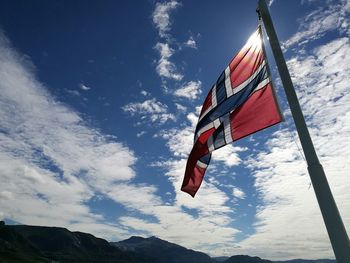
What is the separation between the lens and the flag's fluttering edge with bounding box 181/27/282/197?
504 inches

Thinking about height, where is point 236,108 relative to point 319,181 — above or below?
above

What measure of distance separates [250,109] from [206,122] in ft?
9.15

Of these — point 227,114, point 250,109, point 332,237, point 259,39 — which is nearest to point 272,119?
point 250,109

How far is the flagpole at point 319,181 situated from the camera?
9.05m

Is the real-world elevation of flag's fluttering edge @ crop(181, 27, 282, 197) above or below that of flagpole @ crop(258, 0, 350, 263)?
above

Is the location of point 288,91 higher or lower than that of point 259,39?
lower

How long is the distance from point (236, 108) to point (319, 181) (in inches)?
199

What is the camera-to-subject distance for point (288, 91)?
11008 millimetres

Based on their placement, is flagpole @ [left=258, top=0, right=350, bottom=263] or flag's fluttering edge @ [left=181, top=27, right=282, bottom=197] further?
flag's fluttering edge @ [left=181, top=27, right=282, bottom=197]

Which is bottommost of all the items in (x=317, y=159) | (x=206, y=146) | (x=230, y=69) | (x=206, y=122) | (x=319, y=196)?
(x=319, y=196)

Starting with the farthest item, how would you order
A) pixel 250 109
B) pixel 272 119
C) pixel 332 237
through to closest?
pixel 250 109 → pixel 272 119 → pixel 332 237

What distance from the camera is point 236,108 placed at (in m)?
14.0

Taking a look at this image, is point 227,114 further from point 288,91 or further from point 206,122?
point 288,91

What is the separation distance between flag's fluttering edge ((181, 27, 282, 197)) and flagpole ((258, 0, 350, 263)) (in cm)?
110
